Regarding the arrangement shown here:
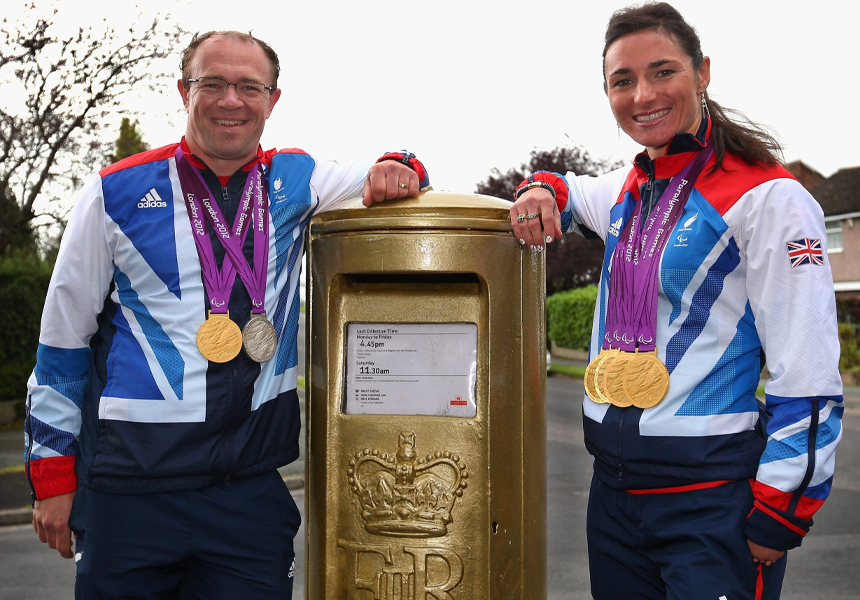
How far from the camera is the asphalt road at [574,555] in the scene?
16.8 feet

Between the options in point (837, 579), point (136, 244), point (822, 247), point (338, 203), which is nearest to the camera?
point (822, 247)

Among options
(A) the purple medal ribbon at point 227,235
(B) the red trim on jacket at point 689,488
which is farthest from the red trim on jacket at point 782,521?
(A) the purple medal ribbon at point 227,235

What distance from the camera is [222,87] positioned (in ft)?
7.91

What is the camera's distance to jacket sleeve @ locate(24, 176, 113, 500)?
2.35 m

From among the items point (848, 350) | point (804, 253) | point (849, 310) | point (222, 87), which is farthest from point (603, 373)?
point (849, 310)

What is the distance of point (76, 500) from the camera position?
237cm

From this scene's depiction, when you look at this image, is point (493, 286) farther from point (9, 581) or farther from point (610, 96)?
point (9, 581)

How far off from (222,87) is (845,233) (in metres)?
29.3

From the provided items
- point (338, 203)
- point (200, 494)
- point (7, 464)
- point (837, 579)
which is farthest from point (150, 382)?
point (7, 464)

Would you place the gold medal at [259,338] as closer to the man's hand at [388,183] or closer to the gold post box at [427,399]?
the gold post box at [427,399]

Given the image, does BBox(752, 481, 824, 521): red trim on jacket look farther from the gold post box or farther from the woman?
the gold post box

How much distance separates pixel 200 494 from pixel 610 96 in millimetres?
1614

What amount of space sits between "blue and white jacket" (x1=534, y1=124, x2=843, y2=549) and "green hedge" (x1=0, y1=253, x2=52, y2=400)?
11.3 m

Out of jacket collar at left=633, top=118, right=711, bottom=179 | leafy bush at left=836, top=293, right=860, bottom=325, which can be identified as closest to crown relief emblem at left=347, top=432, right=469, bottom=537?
jacket collar at left=633, top=118, right=711, bottom=179
